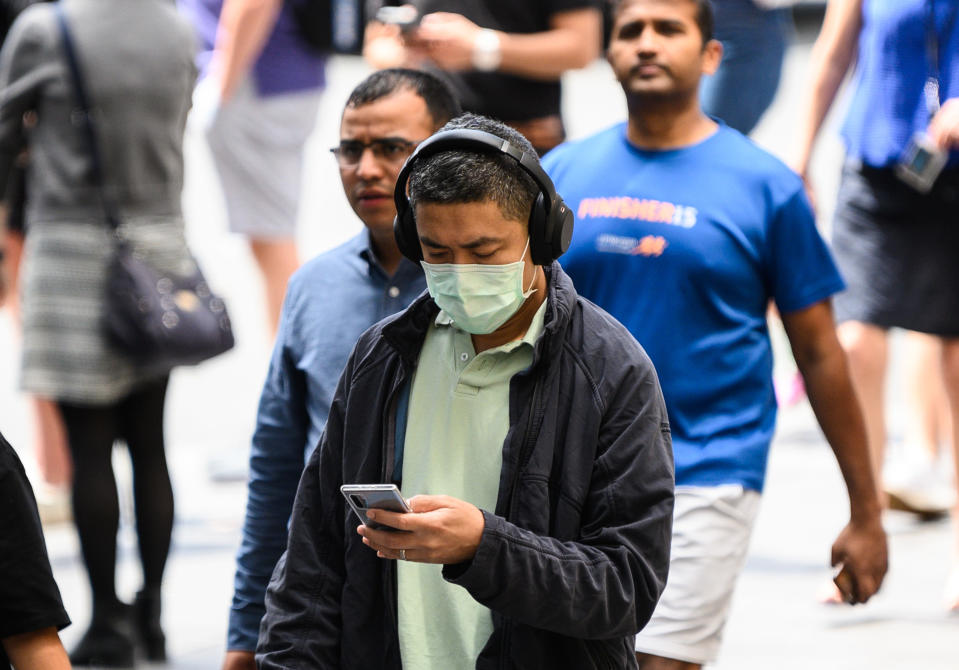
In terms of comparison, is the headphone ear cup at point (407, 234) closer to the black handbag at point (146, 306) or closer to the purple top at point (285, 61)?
the black handbag at point (146, 306)

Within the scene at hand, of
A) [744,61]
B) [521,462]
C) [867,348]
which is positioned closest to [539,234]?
[521,462]

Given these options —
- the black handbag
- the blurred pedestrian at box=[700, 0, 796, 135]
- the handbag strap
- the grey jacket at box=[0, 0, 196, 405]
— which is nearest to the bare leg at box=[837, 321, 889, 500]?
the blurred pedestrian at box=[700, 0, 796, 135]

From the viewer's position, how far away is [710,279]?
3.88m

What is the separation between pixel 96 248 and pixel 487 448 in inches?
109

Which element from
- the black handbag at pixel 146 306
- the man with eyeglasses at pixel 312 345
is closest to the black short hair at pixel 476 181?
the man with eyeglasses at pixel 312 345

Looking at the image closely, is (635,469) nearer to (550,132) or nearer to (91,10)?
(550,132)

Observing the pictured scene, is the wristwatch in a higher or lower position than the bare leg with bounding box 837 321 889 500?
higher

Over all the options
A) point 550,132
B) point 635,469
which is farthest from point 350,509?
point 550,132

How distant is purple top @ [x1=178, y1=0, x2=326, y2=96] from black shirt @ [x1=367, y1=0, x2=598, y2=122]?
2.19 metres

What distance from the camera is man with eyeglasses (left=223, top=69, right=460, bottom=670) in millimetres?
3453

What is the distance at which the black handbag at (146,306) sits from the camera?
513 centimetres

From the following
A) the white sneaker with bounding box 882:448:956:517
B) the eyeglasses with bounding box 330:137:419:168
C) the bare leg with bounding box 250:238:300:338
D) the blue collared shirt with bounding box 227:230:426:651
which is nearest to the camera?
the blue collared shirt with bounding box 227:230:426:651

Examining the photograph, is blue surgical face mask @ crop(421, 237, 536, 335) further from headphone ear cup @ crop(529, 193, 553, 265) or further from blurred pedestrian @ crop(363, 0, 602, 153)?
blurred pedestrian @ crop(363, 0, 602, 153)

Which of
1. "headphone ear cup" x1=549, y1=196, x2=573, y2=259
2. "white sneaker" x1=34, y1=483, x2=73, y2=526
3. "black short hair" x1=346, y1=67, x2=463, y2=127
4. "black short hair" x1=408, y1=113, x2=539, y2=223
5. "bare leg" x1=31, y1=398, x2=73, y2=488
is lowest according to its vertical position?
"white sneaker" x1=34, y1=483, x2=73, y2=526
